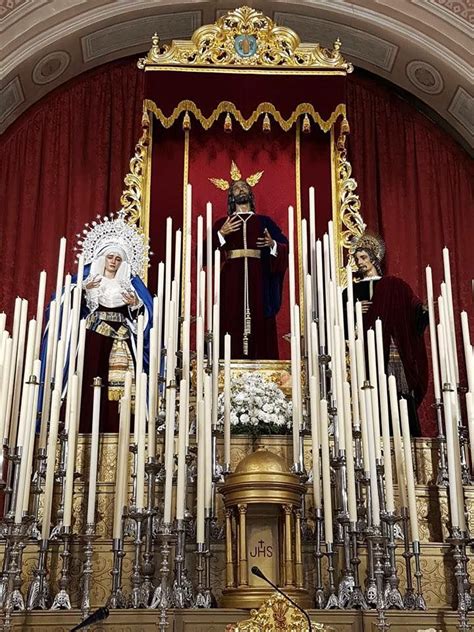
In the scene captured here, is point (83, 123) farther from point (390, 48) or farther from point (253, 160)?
point (390, 48)

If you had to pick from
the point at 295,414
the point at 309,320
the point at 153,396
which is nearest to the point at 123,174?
the point at 309,320

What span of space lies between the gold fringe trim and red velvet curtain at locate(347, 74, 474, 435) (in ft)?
2.29

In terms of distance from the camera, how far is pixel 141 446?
12.8ft

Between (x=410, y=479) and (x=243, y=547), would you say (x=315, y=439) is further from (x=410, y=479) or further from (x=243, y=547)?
(x=243, y=547)

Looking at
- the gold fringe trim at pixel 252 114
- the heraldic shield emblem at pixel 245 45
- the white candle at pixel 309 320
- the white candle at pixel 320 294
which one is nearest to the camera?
the white candle at pixel 309 320

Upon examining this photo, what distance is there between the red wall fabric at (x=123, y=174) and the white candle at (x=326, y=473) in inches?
109

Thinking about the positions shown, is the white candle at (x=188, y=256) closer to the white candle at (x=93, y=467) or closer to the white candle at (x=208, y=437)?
the white candle at (x=208, y=437)

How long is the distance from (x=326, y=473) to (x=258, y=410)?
840mm

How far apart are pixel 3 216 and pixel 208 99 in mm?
1601

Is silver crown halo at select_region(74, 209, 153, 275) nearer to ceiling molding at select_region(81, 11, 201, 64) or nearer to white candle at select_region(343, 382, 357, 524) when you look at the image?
ceiling molding at select_region(81, 11, 201, 64)

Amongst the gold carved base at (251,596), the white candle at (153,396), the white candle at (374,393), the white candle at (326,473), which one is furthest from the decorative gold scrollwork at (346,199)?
the gold carved base at (251,596)

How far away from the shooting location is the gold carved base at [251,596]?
3664 mm

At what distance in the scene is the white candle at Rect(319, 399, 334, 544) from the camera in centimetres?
385

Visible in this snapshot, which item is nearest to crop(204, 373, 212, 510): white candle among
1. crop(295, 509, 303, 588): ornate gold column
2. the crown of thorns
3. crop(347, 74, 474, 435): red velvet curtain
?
crop(295, 509, 303, 588): ornate gold column
